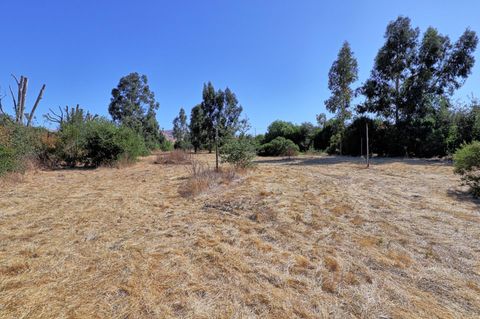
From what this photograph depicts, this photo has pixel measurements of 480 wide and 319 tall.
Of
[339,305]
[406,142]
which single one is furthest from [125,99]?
[339,305]

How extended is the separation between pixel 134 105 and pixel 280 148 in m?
15.0

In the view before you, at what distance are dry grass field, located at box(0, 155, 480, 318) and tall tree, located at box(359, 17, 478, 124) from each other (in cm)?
1083

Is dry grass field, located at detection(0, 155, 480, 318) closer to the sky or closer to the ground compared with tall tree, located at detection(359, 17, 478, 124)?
closer to the ground

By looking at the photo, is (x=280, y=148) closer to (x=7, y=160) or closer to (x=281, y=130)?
(x=281, y=130)

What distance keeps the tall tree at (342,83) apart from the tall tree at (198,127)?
33.1ft

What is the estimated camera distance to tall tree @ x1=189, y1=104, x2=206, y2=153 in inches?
872

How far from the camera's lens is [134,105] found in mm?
24672

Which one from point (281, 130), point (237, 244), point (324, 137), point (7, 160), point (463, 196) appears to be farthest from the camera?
point (281, 130)

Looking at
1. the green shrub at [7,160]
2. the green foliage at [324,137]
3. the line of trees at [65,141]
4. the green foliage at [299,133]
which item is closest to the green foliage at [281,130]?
the green foliage at [299,133]

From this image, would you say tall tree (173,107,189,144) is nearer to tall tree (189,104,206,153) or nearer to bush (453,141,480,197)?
tall tree (189,104,206,153)

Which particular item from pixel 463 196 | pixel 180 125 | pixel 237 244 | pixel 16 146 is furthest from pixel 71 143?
pixel 180 125

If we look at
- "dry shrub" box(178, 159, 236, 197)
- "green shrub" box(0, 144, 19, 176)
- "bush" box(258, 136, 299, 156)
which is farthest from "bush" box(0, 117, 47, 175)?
"bush" box(258, 136, 299, 156)

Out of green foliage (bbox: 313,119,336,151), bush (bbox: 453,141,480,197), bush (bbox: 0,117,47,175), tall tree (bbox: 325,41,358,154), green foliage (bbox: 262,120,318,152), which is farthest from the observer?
green foliage (bbox: 262,120,318,152)

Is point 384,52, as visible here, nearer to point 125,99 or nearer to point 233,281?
point 233,281
